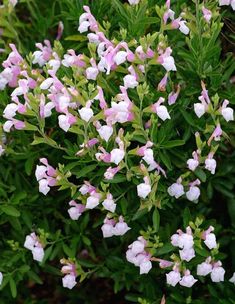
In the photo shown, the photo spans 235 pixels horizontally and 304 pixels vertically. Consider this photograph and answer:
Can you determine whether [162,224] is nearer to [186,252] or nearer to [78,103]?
[186,252]

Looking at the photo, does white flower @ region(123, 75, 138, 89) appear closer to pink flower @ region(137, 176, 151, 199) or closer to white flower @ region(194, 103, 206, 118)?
white flower @ region(194, 103, 206, 118)

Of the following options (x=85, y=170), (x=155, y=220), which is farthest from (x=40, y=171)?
(x=155, y=220)

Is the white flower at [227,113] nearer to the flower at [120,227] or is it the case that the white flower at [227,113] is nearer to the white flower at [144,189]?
the white flower at [144,189]

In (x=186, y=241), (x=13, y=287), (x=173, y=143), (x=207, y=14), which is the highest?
(x=207, y=14)

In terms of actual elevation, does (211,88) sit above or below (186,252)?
above

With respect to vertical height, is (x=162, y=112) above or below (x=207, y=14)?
below

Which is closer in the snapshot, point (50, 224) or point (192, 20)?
point (192, 20)

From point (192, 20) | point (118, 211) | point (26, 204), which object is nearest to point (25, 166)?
point (26, 204)

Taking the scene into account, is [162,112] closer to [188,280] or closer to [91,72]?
[91,72]
